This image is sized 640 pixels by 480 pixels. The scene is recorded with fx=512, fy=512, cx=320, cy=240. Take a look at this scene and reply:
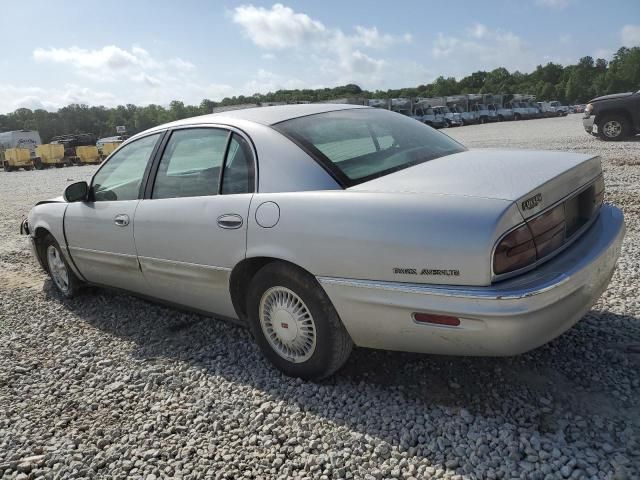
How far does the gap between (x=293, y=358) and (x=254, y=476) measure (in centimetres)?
78

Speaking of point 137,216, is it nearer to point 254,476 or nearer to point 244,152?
point 244,152

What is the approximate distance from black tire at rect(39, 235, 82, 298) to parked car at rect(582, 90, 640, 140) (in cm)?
1342

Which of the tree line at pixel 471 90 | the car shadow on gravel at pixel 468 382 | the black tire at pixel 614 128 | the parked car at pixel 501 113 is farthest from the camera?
the tree line at pixel 471 90

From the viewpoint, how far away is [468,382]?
2.71 m

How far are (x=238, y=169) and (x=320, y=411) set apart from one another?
1.42 metres

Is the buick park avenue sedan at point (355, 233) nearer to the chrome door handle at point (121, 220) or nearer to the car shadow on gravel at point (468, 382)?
the chrome door handle at point (121, 220)

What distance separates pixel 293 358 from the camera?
2898mm

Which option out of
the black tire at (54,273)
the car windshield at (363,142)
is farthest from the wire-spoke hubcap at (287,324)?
the black tire at (54,273)

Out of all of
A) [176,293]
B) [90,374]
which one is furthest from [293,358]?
[90,374]

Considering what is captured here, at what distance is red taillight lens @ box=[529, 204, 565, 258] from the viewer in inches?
88.5

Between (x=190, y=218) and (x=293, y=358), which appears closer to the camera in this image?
(x=293, y=358)

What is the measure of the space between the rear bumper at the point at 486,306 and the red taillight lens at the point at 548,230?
0.07m

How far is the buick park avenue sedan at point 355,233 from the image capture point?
215 centimetres

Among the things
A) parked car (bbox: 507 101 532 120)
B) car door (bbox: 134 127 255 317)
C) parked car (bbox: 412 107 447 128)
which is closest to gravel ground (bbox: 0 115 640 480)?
car door (bbox: 134 127 255 317)
